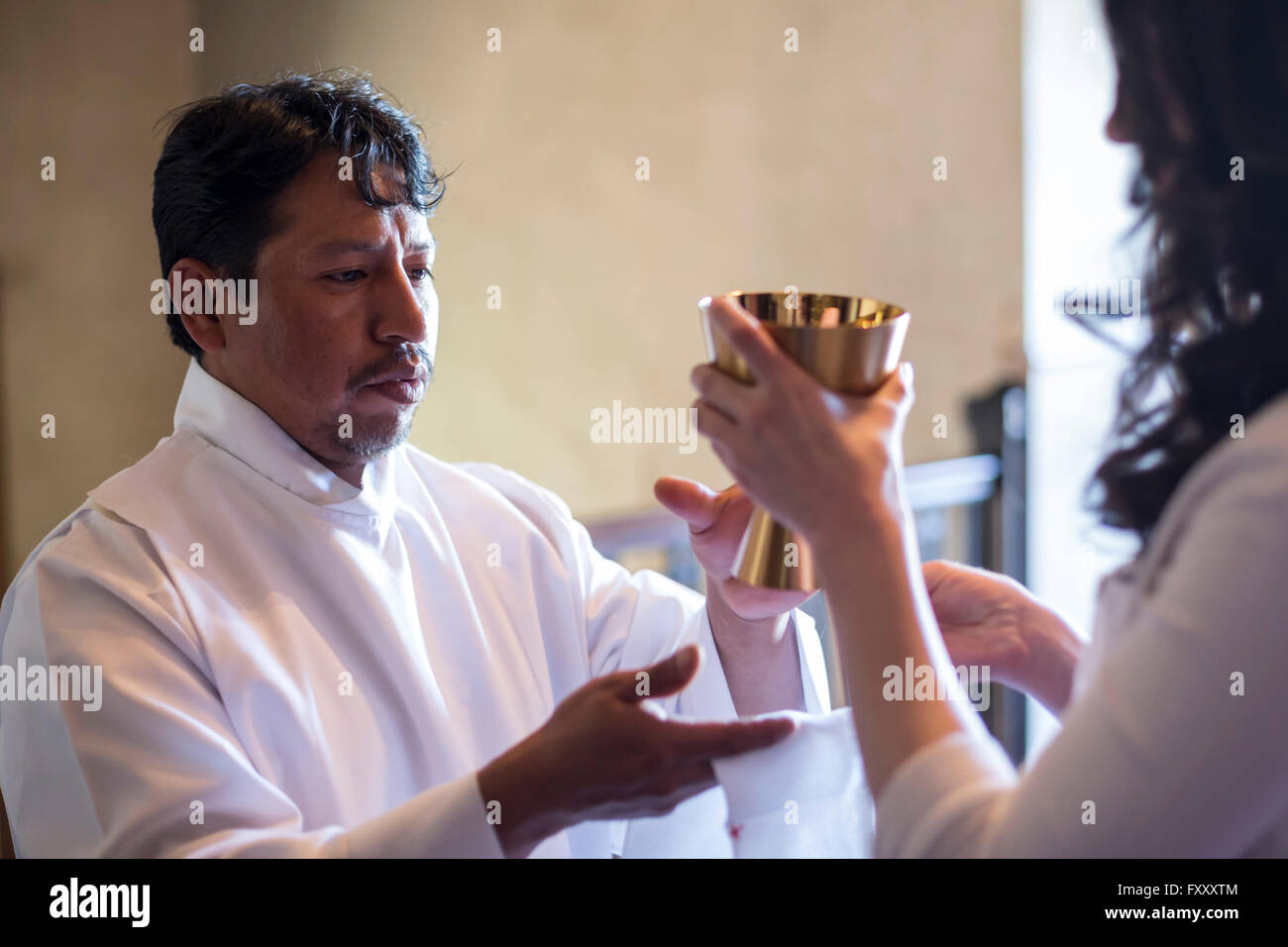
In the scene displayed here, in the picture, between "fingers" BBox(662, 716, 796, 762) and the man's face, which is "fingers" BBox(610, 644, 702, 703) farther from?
the man's face

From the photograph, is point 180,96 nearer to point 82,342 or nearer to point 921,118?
point 82,342

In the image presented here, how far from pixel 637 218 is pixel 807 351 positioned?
1.86 metres

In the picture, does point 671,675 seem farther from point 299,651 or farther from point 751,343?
point 299,651

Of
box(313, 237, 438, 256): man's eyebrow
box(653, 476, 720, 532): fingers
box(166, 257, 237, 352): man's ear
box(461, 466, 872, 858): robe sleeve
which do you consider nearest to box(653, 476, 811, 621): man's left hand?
box(653, 476, 720, 532): fingers

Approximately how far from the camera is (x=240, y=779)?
2.86 ft

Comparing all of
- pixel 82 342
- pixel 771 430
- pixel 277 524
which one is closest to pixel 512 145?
pixel 82 342

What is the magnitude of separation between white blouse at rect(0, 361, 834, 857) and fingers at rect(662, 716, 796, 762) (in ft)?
0.49

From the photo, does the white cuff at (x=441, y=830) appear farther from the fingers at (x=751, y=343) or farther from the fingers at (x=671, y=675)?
the fingers at (x=751, y=343)

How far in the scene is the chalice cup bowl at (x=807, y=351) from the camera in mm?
715

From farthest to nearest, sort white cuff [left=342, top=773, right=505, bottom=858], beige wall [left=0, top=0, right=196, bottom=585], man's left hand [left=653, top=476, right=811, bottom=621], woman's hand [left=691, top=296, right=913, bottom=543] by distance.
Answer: beige wall [left=0, top=0, right=196, bottom=585]
man's left hand [left=653, top=476, right=811, bottom=621]
white cuff [left=342, top=773, right=505, bottom=858]
woman's hand [left=691, top=296, right=913, bottom=543]

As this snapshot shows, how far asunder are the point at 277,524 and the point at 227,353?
0.61ft

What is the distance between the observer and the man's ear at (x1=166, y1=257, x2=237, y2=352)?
111 cm

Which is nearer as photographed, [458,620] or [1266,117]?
[1266,117]

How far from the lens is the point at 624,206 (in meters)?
2.48
